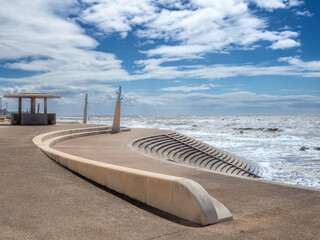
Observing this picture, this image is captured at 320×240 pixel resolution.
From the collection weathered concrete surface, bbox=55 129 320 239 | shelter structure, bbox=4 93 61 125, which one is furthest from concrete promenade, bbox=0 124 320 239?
shelter structure, bbox=4 93 61 125

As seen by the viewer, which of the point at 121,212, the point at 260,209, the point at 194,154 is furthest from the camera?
the point at 194,154

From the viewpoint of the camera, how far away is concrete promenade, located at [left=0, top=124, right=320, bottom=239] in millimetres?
3721

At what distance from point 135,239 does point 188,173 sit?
4.29 metres

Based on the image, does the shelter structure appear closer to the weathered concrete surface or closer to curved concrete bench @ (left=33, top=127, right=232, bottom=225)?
the weathered concrete surface

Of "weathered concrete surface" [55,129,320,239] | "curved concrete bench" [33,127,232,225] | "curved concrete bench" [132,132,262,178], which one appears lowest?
"curved concrete bench" [132,132,262,178]

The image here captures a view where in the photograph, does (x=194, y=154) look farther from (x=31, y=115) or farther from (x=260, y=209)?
(x=31, y=115)

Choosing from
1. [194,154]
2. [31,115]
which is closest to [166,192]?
[194,154]

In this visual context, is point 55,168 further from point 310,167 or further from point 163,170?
point 310,167

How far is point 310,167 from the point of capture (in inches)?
754

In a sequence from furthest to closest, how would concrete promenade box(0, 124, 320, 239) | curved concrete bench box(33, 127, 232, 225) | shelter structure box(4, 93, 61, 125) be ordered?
shelter structure box(4, 93, 61, 125) → curved concrete bench box(33, 127, 232, 225) → concrete promenade box(0, 124, 320, 239)

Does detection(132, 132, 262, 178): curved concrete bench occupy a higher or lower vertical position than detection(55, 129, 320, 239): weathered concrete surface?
lower

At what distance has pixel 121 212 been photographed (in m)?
4.52

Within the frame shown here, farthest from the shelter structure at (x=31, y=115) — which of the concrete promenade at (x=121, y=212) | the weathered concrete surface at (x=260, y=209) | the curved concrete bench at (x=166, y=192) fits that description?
the curved concrete bench at (x=166, y=192)

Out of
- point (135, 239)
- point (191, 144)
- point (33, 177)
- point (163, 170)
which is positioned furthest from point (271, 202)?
point (191, 144)
